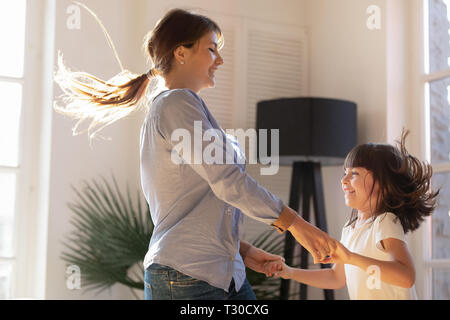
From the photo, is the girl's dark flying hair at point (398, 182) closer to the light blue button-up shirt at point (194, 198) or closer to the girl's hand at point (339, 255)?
the girl's hand at point (339, 255)

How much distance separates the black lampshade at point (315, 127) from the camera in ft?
11.4

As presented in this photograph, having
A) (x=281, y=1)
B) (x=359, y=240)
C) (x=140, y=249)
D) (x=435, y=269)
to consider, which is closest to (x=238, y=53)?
(x=281, y=1)

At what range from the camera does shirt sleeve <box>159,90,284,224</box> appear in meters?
1.52

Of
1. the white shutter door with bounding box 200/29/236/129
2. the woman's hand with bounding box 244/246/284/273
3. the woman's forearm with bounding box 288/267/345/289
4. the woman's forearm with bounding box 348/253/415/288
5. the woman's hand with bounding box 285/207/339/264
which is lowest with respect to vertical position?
the woman's forearm with bounding box 288/267/345/289

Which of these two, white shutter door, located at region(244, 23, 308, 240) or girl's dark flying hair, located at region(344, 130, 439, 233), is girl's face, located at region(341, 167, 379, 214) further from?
white shutter door, located at region(244, 23, 308, 240)

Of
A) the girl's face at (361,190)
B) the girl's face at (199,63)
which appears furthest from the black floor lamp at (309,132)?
the girl's face at (199,63)

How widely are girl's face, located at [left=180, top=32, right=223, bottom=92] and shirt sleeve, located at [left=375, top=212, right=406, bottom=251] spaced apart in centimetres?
67

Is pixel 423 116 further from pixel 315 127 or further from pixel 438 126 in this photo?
pixel 315 127

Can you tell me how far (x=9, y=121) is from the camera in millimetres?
3715

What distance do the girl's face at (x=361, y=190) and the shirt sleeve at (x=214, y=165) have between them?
25.6 inches

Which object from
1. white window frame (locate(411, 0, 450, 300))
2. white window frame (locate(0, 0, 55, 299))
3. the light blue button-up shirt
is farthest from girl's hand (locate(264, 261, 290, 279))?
white window frame (locate(0, 0, 55, 299))

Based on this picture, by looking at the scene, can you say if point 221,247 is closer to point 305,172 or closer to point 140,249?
point 140,249

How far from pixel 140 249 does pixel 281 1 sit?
1.90m

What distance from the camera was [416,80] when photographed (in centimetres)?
350
